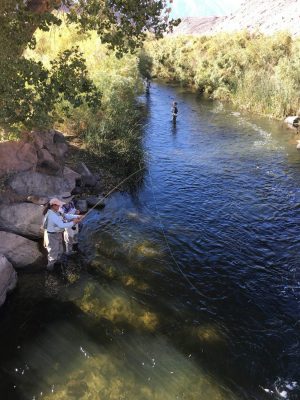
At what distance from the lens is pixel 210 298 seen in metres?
10.4

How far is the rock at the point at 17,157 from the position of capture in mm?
13859

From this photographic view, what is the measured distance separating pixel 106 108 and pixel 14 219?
1108 cm

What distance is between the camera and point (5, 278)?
9.84m

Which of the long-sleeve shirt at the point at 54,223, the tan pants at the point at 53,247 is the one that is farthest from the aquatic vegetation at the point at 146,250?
the long-sleeve shirt at the point at 54,223

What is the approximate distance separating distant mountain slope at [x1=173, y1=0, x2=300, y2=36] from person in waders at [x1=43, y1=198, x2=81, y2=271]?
74784mm

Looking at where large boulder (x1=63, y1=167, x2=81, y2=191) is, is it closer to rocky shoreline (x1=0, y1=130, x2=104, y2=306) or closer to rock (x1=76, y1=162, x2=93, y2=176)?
rocky shoreline (x1=0, y1=130, x2=104, y2=306)

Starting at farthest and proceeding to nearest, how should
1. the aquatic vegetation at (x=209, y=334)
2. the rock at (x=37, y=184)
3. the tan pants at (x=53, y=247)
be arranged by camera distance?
the rock at (x=37, y=184), the tan pants at (x=53, y=247), the aquatic vegetation at (x=209, y=334)

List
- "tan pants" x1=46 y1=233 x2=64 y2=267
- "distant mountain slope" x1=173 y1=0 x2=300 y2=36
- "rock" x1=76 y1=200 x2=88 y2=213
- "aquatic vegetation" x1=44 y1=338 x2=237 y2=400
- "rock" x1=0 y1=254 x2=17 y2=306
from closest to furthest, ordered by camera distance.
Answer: "aquatic vegetation" x1=44 y1=338 x2=237 y2=400 → "rock" x1=0 y1=254 x2=17 y2=306 → "tan pants" x1=46 y1=233 x2=64 y2=267 → "rock" x1=76 y1=200 x2=88 y2=213 → "distant mountain slope" x1=173 y1=0 x2=300 y2=36

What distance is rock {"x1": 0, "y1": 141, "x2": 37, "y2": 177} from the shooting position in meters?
13.9

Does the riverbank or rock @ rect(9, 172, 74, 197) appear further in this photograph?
rock @ rect(9, 172, 74, 197)

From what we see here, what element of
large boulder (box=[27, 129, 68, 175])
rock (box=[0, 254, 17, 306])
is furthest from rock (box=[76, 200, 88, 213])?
rock (box=[0, 254, 17, 306])

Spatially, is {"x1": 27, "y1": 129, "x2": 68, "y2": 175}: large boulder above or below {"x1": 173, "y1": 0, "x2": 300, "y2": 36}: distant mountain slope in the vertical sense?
below

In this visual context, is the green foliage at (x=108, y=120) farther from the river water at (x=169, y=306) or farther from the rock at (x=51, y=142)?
the river water at (x=169, y=306)

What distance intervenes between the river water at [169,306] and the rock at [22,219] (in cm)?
169
